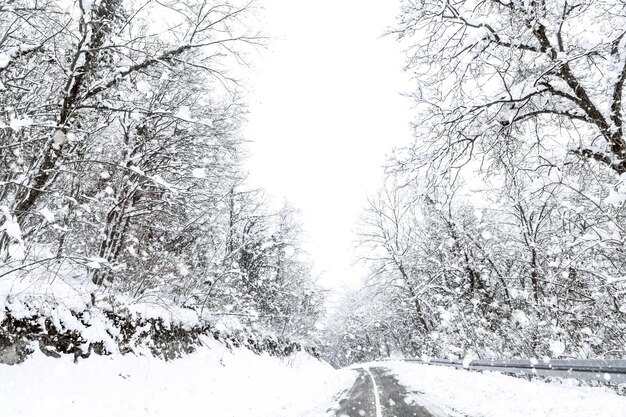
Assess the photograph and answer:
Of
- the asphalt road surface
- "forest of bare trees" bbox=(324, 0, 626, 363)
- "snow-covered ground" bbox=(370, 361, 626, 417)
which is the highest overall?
"forest of bare trees" bbox=(324, 0, 626, 363)

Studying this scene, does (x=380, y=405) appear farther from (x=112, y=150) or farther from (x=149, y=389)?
(x=112, y=150)

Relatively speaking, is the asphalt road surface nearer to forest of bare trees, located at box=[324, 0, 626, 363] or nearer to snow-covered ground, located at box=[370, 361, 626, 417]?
snow-covered ground, located at box=[370, 361, 626, 417]

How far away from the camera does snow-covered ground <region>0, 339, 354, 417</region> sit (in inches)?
Answer: 172

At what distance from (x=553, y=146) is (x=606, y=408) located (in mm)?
4282

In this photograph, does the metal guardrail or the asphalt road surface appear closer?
the metal guardrail

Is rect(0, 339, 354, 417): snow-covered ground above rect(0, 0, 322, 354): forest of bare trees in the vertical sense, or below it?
below

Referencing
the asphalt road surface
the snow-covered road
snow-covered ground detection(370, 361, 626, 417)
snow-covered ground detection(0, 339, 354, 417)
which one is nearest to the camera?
snow-covered ground detection(0, 339, 354, 417)

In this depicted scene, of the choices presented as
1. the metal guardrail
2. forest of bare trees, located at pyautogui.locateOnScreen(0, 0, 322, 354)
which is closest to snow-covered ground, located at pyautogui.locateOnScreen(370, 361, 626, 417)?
the metal guardrail

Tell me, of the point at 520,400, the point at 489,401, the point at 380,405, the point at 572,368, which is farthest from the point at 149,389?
the point at 572,368

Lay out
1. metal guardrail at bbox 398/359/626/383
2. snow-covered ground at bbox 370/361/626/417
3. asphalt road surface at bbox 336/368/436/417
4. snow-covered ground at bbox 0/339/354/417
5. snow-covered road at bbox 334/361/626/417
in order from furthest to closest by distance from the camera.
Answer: asphalt road surface at bbox 336/368/436/417 → snow-covered road at bbox 334/361/626/417 → snow-covered ground at bbox 370/361/626/417 → metal guardrail at bbox 398/359/626/383 → snow-covered ground at bbox 0/339/354/417

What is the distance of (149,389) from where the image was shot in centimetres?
636

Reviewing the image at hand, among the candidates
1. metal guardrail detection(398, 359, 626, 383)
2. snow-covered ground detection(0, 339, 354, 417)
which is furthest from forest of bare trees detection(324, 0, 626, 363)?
snow-covered ground detection(0, 339, 354, 417)

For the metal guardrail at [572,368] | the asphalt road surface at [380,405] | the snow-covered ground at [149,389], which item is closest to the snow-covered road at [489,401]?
the asphalt road surface at [380,405]

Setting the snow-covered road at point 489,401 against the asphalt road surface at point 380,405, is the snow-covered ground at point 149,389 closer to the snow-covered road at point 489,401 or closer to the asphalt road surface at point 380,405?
the asphalt road surface at point 380,405
